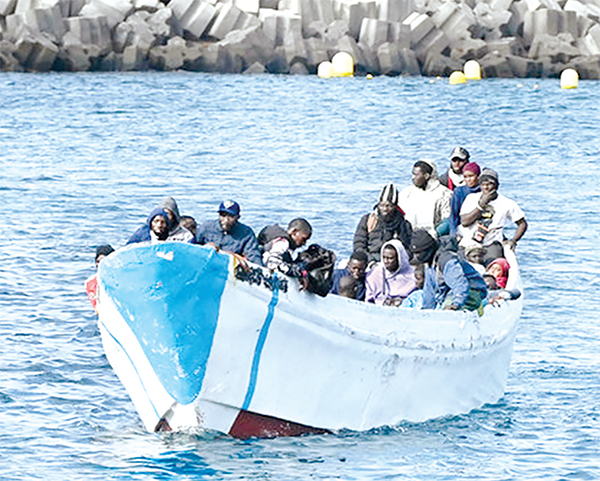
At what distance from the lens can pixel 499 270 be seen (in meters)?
17.4

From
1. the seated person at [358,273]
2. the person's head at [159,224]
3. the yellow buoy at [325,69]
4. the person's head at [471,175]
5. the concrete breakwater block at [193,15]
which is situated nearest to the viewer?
the person's head at [159,224]

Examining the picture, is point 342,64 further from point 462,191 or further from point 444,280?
point 444,280

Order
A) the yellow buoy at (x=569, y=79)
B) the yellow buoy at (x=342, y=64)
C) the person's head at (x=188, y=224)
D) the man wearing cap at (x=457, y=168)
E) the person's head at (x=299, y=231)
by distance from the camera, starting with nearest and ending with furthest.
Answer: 1. the person's head at (x=299, y=231)
2. the person's head at (x=188, y=224)
3. the man wearing cap at (x=457, y=168)
4. the yellow buoy at (x=569, y=79)
5. the yellow buoy at (x=342, y=64)

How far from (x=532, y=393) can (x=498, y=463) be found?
9.14 ft

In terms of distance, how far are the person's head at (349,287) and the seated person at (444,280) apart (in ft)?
3.31

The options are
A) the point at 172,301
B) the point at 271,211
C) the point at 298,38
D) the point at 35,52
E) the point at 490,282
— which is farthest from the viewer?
the point at 298,38

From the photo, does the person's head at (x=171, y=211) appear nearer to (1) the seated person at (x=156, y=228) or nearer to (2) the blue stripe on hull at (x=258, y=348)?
(1) the seated person at (x=156, y=228)

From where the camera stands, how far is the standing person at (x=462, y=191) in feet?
58.0

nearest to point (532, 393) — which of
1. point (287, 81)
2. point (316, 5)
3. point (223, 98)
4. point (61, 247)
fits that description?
point (61, 247)

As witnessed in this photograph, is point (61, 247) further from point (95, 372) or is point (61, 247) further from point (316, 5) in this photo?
point (316, 5)

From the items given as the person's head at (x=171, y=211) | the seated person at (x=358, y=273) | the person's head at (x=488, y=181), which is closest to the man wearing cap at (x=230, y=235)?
the person's head at (x=171, y=211)

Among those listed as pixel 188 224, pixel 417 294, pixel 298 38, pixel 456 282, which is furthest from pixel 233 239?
pixel 298 38

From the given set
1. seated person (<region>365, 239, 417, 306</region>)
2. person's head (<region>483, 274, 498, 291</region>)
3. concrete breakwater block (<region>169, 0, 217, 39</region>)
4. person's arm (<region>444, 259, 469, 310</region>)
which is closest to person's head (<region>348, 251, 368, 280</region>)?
seated person (<region>365, 239, 417, 306</region>)

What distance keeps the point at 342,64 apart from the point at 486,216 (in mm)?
52142
